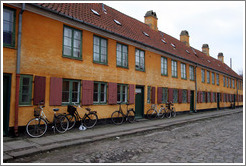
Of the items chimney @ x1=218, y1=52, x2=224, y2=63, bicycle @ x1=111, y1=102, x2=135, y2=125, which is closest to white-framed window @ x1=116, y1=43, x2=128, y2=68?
bicycle @ x1=111, y1=102, x2=135, y2=125

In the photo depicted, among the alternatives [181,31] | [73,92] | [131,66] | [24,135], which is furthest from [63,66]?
[181,31]

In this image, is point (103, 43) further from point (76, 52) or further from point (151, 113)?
point (151, 113)

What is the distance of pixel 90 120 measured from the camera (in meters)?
10.5

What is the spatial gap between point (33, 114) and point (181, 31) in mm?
23566

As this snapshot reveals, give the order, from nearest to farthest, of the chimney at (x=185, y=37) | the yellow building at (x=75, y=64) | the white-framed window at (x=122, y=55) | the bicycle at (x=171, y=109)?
the yellow building at (x=75, y=64), the white-framed window at (x=122, y=55), the bicycle at (x=171, y=109), the chimney at (x=185, y=37)

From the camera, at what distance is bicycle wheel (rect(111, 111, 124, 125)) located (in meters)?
12.2

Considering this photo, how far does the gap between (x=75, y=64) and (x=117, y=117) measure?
3.95 metres

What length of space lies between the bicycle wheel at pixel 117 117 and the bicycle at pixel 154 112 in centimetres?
288

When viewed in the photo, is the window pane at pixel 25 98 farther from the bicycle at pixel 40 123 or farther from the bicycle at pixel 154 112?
the bicycle at pixel 154 112

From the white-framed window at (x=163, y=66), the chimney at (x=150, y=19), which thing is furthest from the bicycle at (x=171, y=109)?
the chimney at (x=150, y=19)

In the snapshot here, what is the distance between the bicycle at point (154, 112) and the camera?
50.0 ft

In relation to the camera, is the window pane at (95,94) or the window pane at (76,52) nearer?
the window pane at (76,52)

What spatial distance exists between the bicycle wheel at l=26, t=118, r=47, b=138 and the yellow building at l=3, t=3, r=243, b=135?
17.5 inches

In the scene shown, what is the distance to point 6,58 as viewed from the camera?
795 centimetres
